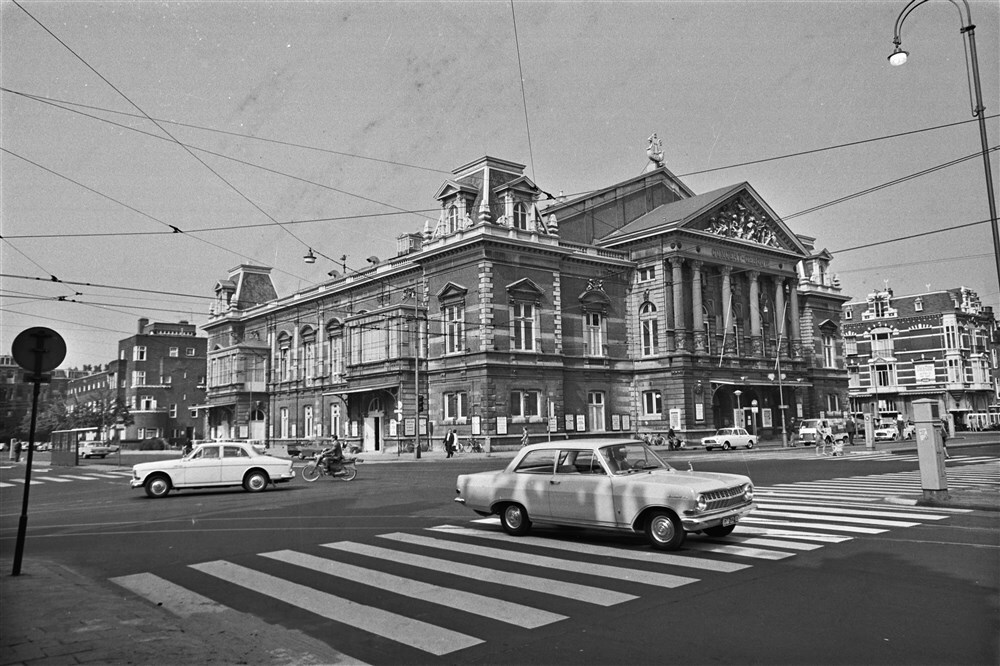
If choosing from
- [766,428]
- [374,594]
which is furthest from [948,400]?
[374,594]

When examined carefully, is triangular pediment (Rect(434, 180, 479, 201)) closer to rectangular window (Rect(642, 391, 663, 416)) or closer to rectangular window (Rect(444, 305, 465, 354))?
rectangular window (Rect(444, 305, 465, 354))

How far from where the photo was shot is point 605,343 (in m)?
49.3

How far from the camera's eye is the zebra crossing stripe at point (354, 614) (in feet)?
21.0

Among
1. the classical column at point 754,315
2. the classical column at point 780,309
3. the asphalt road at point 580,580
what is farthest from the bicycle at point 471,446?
the classical column at point 780,309

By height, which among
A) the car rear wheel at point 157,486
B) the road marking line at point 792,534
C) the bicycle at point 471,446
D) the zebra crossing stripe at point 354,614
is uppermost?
the bicycle at point 471,446

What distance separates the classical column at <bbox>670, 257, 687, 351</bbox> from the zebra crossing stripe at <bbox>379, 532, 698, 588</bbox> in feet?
126

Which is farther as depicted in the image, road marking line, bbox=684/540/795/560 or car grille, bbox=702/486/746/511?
car grille, bbox=702/486/746/511

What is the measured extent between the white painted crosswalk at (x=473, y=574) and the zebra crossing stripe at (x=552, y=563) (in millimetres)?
16

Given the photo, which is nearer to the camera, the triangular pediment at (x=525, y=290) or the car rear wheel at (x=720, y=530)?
the car rear wheel at (x=720, y=530)

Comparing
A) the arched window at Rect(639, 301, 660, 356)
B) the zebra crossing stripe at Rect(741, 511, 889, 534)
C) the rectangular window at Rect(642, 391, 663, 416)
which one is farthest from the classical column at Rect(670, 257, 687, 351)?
the zebra crossing stripe at Rect(741, 511, 889, 534)

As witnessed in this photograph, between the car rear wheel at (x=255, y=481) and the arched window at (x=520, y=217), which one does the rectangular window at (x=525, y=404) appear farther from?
the car rear wheel at (x=255, y=481)

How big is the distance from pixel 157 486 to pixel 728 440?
113 ft

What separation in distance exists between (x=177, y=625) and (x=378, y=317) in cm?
4108

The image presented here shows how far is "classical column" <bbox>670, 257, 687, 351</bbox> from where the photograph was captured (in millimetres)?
48250
